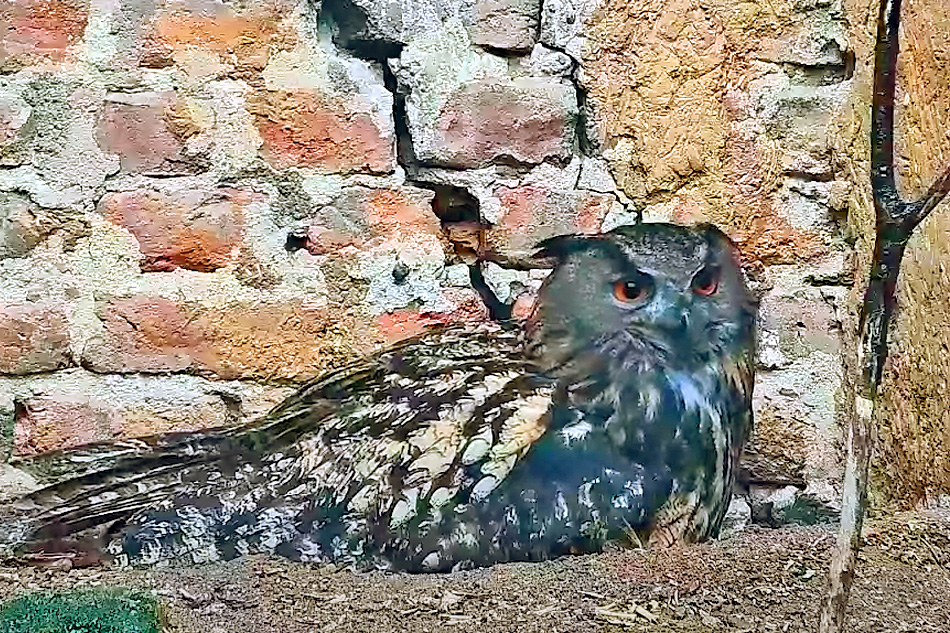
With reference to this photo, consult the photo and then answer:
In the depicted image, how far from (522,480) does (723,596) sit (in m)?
0.20

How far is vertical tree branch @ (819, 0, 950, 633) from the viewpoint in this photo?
0.60 m

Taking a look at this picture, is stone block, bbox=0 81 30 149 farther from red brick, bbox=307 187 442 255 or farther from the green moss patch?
the green moss patch

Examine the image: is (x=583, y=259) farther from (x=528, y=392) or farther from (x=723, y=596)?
(x=723, y=596)

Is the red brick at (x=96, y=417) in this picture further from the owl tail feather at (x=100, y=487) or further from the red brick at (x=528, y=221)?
the red brick at (x=528, y=221)

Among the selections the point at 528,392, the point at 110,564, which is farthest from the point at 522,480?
the point at 110,564

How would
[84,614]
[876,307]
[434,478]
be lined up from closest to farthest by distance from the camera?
1. [876,307]
2. [84,614]
3. [434,478]

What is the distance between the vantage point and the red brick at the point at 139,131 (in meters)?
1.01

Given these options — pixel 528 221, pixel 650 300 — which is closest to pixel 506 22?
pixel 528 221

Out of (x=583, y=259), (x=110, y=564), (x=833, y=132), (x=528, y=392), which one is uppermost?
(x=833, y=132)

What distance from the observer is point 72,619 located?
0.71m

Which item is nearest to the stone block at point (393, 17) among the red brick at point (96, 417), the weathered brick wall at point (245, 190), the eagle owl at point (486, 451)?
the weathered brick wall at point (245, 190)

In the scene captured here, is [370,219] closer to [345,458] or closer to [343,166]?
[343,166]

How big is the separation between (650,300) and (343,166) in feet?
0.96

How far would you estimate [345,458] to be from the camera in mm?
917
